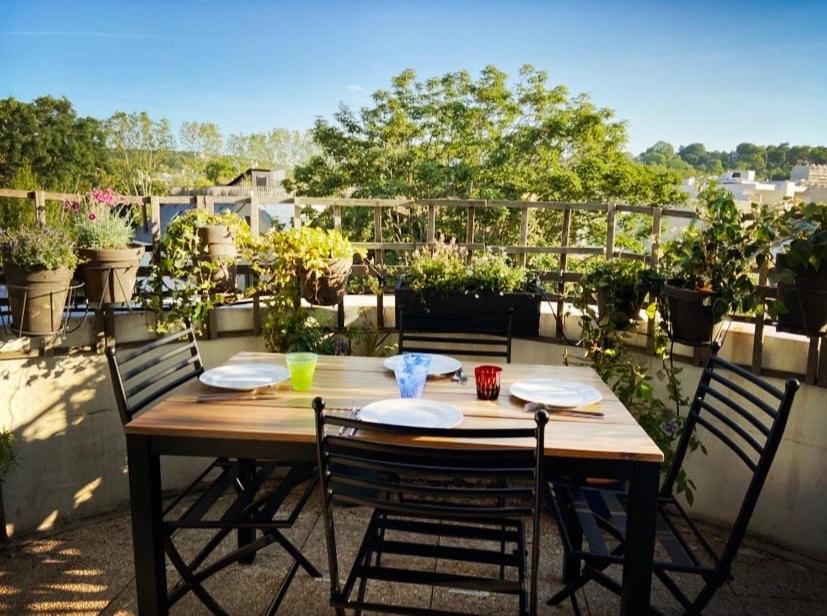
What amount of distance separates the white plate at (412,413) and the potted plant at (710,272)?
127 centimetres

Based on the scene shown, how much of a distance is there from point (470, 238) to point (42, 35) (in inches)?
679

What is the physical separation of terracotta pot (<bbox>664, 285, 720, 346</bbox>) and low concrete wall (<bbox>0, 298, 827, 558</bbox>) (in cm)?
29

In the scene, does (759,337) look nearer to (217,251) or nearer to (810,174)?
(217,251)

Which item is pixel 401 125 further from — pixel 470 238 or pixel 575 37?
pixel 470 238

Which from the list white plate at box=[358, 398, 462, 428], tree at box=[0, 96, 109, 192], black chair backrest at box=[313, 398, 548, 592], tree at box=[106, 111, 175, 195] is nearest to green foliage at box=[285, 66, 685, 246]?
tree at box=[0, 96, 109, 192]

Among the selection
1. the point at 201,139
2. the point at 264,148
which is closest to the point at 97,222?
the point at 201,139

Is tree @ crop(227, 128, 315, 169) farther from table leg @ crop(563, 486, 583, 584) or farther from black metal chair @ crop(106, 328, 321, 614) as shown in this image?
table leg @ crop(563, 486, 583, 584)

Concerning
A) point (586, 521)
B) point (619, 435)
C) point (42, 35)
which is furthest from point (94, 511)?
point (42, 35)

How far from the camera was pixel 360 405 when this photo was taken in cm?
164

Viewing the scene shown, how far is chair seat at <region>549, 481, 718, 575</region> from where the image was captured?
59.8 inches

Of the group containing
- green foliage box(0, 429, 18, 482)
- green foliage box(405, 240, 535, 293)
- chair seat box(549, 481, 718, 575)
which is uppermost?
green foliage box(405, 240, 535, 293)

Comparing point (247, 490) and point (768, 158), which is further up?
point (768, 158)

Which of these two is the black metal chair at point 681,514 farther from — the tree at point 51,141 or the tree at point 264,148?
the tree at point 264,148

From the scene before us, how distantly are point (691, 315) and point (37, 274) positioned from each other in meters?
2.64
